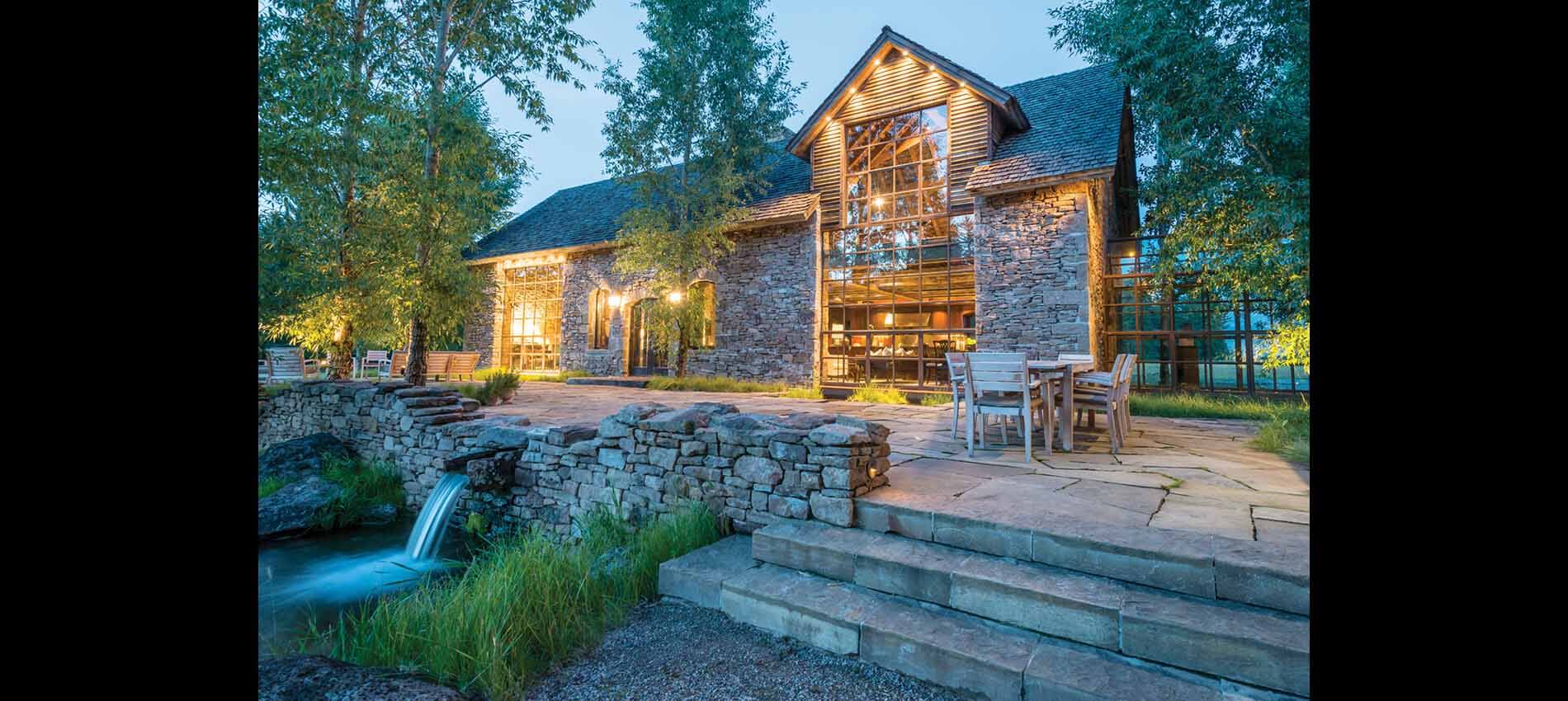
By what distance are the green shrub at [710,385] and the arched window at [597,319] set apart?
3.23 meters

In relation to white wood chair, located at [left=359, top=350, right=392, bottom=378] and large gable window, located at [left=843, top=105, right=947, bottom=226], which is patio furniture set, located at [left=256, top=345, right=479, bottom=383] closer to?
white wood chair, located at [left=359, top=350, right=392, bottom=378]

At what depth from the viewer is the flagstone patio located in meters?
2.86

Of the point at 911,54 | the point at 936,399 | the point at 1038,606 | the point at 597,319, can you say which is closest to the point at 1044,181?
the point at 911,54

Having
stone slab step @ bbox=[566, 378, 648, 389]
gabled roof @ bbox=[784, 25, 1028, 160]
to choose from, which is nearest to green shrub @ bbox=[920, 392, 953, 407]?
gabled roof @ bbox=[784, 25, 1028, 160]

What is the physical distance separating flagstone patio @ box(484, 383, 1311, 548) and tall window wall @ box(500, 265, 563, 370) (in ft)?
31.0

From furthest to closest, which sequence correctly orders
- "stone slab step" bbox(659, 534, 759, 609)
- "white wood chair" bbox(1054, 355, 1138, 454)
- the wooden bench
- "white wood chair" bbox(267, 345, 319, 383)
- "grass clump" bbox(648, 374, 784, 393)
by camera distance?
"grass clump" bbox(648, 374, 784, 393) → the wooden bench → "white wood chair" bbox(267, 345, 319, 383) → "white wood chair" bbox(1054, 355, 1138, 454) → "stone slab step" bbox(659, 534, 759, 609)

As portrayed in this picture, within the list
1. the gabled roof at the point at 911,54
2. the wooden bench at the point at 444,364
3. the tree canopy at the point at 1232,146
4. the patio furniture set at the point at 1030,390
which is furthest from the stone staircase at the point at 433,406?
the tree canopy at the point at 1232,146

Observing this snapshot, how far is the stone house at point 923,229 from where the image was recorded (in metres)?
8.98

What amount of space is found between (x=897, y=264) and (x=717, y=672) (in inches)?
352

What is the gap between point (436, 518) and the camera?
513 centimetres

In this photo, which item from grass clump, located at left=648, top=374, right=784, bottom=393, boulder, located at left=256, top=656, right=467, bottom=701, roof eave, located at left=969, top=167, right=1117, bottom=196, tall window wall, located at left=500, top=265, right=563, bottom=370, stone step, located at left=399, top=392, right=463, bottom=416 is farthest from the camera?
tall window wall, located at left=500, top=265, right=563, bottom=370
